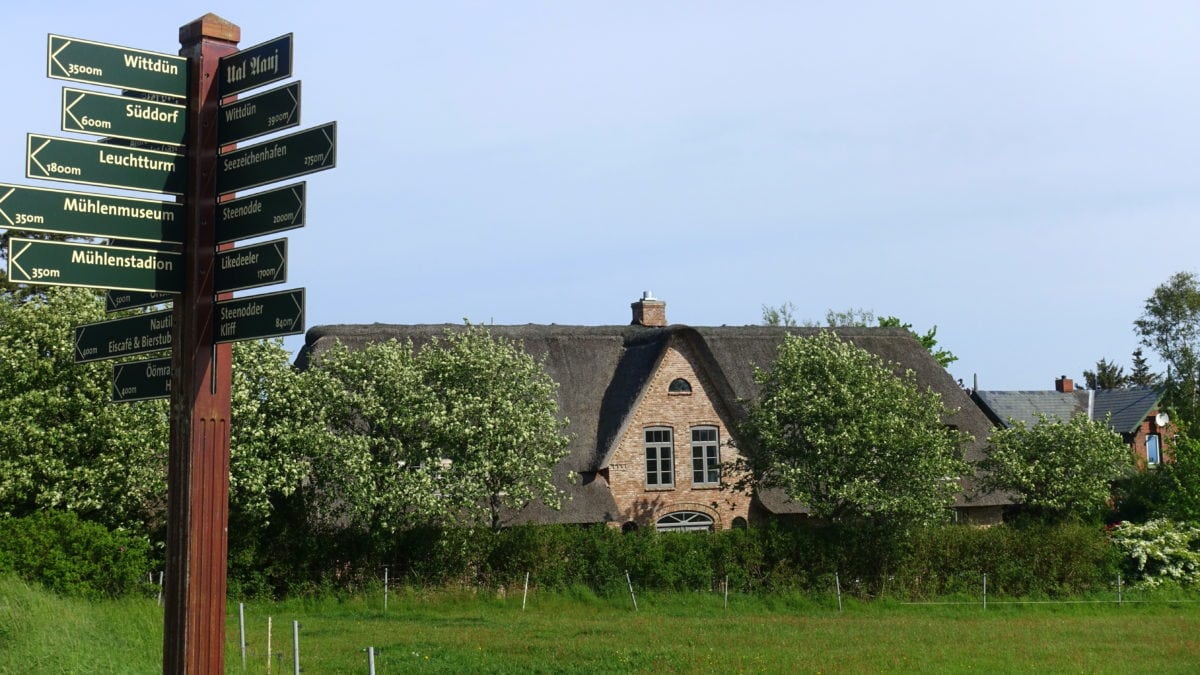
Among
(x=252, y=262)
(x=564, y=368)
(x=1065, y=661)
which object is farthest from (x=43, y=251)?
(x=564, y=368)

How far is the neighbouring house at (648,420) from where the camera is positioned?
123ft

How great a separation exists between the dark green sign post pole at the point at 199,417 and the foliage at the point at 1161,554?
3302cm

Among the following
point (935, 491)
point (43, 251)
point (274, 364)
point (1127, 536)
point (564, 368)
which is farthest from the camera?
point (564, 368)

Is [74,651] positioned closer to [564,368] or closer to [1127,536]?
[564,368]

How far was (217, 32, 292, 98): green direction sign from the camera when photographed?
8812 millimetres

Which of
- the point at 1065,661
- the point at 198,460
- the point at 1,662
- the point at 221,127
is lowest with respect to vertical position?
the point at 1065,661

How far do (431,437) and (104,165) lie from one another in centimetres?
2229

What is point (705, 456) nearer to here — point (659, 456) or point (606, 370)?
point (659, 456)

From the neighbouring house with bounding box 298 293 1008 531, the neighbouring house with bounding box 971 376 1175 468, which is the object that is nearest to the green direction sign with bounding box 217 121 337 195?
the neighbouring house with bounding box 298 293 1008 531

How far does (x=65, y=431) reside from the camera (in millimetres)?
27266

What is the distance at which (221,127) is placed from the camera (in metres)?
9.16

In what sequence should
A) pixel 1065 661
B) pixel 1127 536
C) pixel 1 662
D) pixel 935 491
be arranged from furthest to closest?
pixel 1127 536, pixel 935 491, pixel 1065 661, pixel 1 662

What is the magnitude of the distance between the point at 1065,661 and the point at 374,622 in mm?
13783

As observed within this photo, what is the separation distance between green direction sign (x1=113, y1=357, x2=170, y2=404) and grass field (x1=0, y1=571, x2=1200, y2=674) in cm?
525
